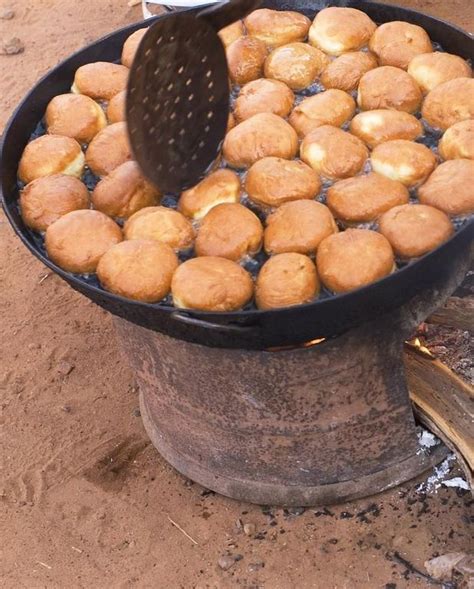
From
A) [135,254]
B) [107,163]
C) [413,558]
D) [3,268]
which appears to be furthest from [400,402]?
[3,268]

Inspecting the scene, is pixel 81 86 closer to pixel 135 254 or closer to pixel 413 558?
pixel 135 254

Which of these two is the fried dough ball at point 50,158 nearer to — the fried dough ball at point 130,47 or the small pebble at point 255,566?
the fried dough ball at point 130,47

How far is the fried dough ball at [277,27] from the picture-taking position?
2.89m

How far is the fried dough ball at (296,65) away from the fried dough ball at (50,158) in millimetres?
739

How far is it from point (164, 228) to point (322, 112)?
0.68 m

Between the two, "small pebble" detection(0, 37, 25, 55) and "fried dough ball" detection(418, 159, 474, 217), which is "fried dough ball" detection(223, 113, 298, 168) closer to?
"fried dough ball" detection(418, 159, 474, 217)

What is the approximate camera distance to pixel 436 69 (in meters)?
2.62

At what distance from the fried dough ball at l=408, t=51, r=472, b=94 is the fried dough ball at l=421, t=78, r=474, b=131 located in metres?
0.08

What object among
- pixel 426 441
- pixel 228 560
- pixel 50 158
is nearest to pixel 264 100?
pixel 50 158

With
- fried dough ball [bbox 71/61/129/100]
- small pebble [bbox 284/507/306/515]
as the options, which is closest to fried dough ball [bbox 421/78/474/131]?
fried dough ball [bbox 71/61/129/100]

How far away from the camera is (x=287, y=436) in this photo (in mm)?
2748

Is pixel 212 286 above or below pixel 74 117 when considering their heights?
below

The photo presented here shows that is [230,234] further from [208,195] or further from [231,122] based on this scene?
[231,122]

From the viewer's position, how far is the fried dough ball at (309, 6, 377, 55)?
2.81 meters
